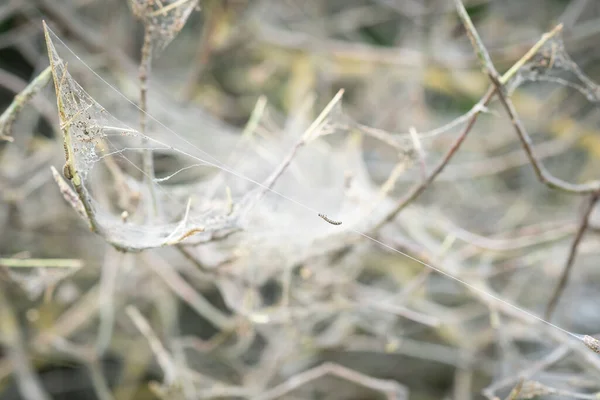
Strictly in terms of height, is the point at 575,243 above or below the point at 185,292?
above

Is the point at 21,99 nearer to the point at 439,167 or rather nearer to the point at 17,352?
the point at 439,167

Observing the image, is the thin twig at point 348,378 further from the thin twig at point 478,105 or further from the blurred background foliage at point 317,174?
the thin twig at point 478,105

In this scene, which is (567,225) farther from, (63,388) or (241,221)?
(63,388)

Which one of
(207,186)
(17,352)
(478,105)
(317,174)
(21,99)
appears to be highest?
(317,174)

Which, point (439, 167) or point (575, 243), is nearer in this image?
point (439, 167)

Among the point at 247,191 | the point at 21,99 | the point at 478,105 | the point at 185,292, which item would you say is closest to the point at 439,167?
the point at 478,105

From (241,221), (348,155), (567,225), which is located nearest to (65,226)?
(348,155)

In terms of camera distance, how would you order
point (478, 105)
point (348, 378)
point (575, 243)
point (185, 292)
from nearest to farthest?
point (478, 105) → point (575, 243) → point (348, 378) → point (185, 292)

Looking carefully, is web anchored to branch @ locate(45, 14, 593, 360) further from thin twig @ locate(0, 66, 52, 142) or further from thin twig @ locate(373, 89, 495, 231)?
thin twig @ locate(0, 66, 52, 142)
